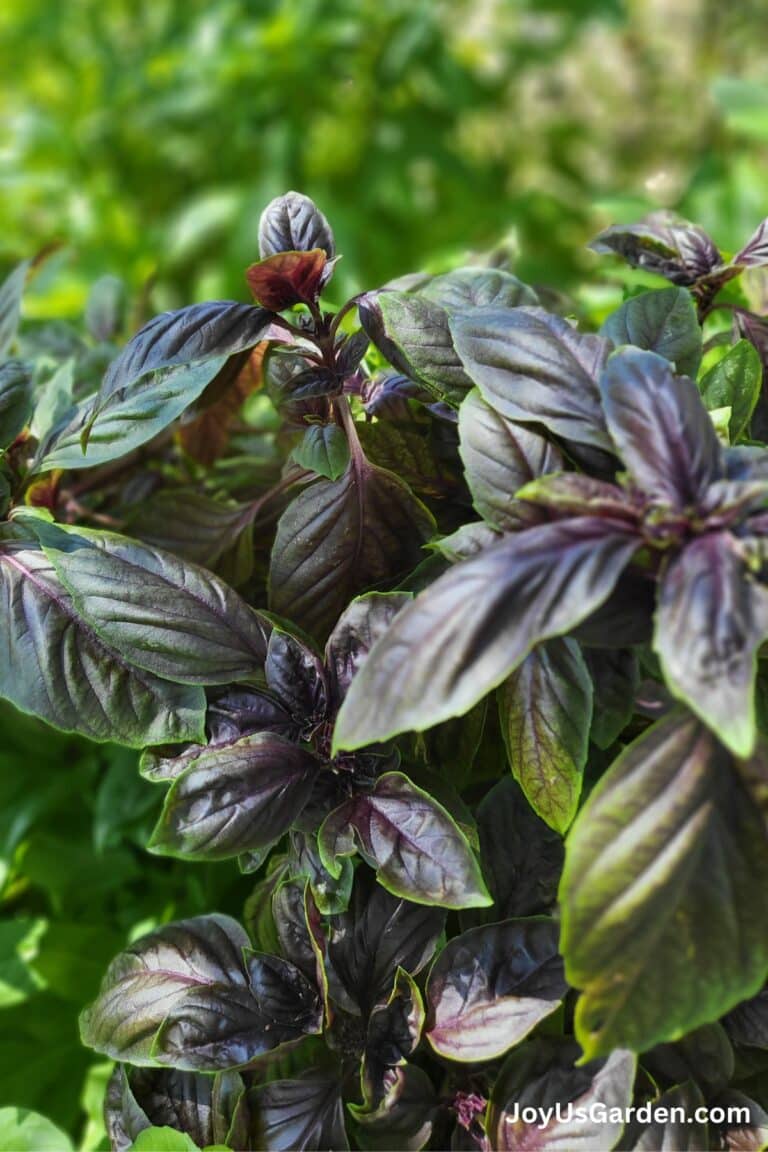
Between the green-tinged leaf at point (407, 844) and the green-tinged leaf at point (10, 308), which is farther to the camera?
the green-tinged leaf at point (10, 308)

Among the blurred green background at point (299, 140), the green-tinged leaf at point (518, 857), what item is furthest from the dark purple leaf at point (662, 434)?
the blurred green background at point (299, 140)

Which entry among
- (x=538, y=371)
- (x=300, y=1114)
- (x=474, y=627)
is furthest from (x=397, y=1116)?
(x=538, y=371)

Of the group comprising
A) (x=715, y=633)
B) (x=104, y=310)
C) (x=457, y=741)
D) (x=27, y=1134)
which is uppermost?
(x=104, y=310)

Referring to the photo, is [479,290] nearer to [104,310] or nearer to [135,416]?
[135,416]

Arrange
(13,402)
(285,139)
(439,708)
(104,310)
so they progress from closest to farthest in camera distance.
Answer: (439,708) < (13,402) < (104,310) < (285,139)

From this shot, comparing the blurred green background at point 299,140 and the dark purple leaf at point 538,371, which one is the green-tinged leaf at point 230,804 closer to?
the dark purple leaf at point 538,371

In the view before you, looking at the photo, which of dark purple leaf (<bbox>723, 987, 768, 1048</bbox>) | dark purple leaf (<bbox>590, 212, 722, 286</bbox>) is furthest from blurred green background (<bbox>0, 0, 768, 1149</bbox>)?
dark purple leaf (<bbox>723, 987, 768, 1048</bbox>)

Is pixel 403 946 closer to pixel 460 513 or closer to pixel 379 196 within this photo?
pixel 460 513
